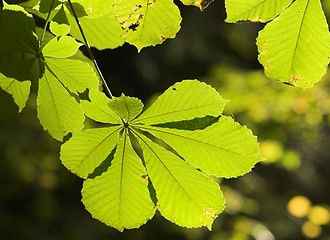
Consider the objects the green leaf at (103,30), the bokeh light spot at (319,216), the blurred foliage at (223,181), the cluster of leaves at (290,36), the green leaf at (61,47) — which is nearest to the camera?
the cluster of leaves at (290,36)

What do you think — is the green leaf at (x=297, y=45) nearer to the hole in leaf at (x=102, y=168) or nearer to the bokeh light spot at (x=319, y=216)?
the hole in leaf at (x=102, y=168)

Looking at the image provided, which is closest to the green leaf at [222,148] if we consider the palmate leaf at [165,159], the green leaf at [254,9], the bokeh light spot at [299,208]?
the palmate leaf at [165,159]

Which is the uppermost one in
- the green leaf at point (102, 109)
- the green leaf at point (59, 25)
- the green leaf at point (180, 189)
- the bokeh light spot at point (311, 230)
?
the green leaf at point (59, 25)

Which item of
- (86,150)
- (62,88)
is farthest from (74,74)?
(86,150)

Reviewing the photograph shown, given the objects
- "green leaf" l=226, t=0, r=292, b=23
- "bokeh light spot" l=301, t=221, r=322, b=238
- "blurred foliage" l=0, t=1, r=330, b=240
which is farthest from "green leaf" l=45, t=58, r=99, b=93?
"bokeh light spot" l=301, t=221, r=322, b=238

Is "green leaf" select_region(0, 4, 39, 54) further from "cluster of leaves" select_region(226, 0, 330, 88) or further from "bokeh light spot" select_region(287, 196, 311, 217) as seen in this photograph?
"bokeh light spot" select_region(287, 196, 311, 217)

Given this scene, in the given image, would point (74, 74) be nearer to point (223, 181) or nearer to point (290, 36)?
point (290, 36)

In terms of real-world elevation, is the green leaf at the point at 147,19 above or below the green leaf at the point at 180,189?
above

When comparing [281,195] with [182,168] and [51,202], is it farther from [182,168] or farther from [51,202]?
[182,168]
